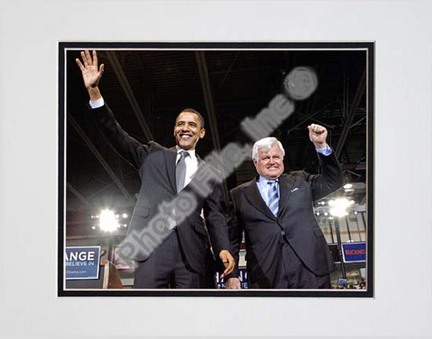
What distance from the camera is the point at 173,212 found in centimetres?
233

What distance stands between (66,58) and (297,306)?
1.45 m

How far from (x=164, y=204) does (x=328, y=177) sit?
0.70 m

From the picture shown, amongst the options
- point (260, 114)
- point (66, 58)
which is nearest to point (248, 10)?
point (260, 114)

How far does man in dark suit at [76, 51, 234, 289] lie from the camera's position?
7.62ft

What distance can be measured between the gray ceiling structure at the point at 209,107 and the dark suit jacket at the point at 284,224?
5 cm

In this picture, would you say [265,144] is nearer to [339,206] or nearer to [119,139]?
[339,206]

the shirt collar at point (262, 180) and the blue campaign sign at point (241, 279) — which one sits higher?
the shirt collar at point (262, 180)

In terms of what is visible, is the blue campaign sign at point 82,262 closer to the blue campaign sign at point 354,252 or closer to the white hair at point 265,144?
the white hair at point 265,144

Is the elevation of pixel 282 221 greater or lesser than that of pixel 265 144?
lesser

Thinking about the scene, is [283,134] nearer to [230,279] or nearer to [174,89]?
[174,89]

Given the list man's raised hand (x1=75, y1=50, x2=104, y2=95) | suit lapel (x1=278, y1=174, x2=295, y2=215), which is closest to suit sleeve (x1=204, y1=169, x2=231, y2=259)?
suit lapel (x1=278, y1=174, x2=295, y2=215)

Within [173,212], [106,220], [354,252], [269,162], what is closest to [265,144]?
[269,162]

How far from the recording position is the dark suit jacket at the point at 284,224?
2305mm

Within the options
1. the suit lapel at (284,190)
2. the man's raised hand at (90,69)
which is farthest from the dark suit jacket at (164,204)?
the suit lapel at (284,190)
